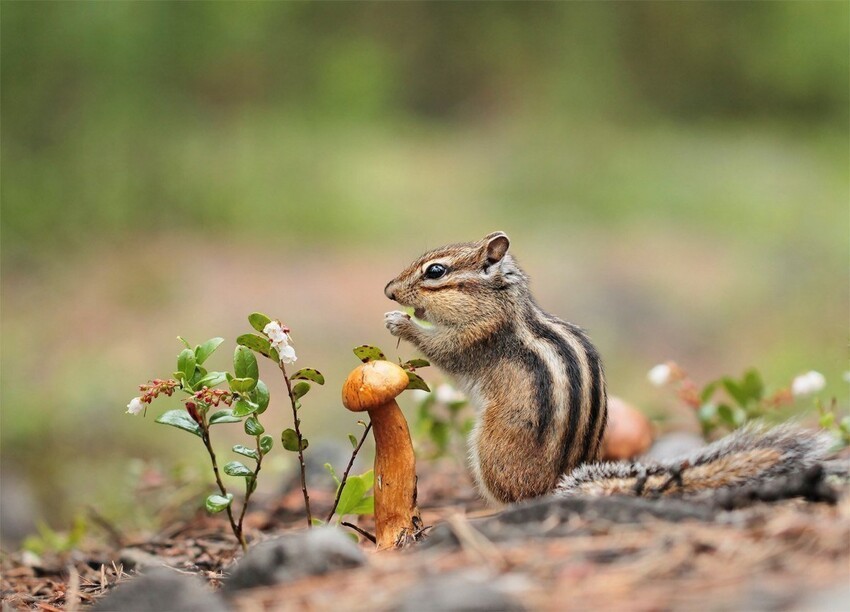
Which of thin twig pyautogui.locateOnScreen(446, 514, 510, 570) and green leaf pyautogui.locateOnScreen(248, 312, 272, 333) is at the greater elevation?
green leaf pyautogui.locateOnScreen(248, 312, 272, 333)

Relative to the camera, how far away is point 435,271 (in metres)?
3.05

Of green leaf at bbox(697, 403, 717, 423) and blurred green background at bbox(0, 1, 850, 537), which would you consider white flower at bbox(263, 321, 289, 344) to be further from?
blurred green background at bbox(0, 1, 850, 537)

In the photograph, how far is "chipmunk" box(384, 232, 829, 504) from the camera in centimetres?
231

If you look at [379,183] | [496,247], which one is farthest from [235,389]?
[379,183]

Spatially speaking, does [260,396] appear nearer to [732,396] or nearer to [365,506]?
[365,506]

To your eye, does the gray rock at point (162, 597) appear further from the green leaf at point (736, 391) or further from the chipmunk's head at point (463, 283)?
the green leaf at point (736, 391)

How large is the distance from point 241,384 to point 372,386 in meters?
0.31

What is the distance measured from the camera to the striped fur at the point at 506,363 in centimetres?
263

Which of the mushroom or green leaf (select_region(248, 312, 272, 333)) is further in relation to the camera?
the mushroom

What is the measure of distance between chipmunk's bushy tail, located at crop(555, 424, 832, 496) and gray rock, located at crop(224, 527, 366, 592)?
2.33 ft


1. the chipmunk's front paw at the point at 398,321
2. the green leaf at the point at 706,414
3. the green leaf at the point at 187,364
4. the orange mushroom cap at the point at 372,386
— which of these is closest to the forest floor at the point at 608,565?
the orange mushroom cap at the point at 372,386

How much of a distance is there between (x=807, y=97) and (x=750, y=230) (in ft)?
6.10

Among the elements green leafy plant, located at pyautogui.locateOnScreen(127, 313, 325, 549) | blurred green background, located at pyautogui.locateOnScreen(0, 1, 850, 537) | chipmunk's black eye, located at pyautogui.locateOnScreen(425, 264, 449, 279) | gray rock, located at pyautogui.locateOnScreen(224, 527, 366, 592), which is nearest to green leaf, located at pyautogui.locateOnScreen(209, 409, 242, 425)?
green leafy plant, located at pyautogui.locateOnScreen(127, 313, 325, 549)

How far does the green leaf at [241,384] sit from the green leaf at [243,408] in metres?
0.03
